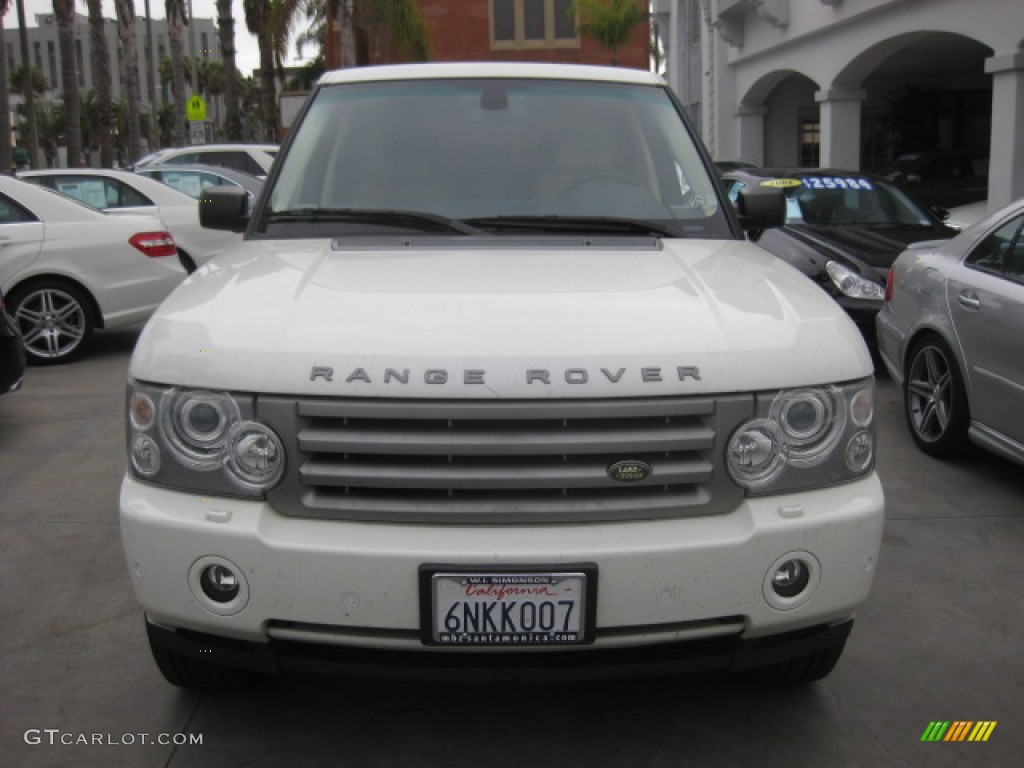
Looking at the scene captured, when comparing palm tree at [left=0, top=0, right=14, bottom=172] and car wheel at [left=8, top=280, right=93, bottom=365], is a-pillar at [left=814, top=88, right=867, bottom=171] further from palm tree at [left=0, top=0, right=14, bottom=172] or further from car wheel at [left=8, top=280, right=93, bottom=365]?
palm tree at [left=0, top=0, right=14, bottom=172]

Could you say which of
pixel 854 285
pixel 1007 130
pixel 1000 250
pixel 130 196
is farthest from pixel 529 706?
pixel 1007 130

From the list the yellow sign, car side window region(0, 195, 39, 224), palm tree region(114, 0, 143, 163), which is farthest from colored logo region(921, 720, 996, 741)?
palm tree region(114, 0, 143, 163)

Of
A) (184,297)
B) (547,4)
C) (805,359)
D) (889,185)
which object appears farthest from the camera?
(547,4)

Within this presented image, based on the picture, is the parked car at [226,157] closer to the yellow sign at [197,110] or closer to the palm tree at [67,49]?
the yellow sign at [197,110]

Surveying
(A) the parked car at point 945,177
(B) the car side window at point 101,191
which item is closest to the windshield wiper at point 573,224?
(B) the car side window at point 101,191

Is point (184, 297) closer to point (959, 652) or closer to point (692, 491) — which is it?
point (692, 491)

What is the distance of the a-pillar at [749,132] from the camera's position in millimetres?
25578

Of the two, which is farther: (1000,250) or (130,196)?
(130,196)

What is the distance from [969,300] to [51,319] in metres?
6.94

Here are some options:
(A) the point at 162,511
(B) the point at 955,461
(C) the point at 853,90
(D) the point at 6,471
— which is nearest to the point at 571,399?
(A) the point at 162,511

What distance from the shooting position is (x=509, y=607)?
246 centimetres

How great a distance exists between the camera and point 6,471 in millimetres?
5754

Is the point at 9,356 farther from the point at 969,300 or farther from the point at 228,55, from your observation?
the point at 228,55

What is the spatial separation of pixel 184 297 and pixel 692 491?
58.3 inches
